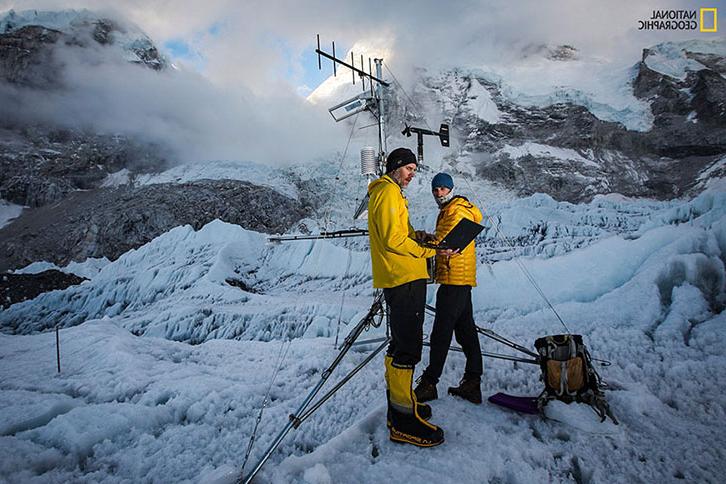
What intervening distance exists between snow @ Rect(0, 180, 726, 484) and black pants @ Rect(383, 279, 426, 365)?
446 mm

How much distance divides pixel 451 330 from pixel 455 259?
438 mm

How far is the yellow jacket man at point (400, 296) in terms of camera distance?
5.25 feet

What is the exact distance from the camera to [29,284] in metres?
7.44

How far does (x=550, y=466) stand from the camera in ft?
4.62

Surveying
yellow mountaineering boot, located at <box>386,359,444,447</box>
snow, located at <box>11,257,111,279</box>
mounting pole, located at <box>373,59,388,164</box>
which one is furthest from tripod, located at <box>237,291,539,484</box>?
snow, located at <box>11,257,111,279</box>

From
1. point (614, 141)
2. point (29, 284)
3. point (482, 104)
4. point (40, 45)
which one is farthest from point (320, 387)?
point (40, 45)

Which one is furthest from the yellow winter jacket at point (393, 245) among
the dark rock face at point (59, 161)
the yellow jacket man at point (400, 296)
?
the dark rock face at point (59, 161)

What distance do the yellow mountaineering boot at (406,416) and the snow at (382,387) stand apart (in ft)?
0.18

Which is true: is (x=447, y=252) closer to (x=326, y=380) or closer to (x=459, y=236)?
(x=459, y=236)

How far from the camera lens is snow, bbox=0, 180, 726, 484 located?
1.49 m

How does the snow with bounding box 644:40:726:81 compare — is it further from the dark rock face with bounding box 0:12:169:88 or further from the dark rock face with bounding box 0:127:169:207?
the dark rock face with bounding box 0:12:169:88

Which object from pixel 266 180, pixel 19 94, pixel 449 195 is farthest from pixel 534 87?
pixel 19 94

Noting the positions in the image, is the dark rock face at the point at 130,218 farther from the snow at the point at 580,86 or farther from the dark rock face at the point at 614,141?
the snow at the point at 580,86

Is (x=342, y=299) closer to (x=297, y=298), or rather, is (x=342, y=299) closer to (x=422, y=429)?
(x=297, y=298)
